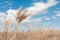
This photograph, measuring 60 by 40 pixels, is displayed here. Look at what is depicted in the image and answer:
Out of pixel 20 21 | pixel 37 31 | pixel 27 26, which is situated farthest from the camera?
pixel 37 31

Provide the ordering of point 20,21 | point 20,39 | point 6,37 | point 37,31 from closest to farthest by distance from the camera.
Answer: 1. point 20,21
2. point 6,37
3. point 20,39
4. point 37,31

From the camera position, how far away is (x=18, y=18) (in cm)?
415

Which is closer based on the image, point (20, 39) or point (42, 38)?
point (20, 39)

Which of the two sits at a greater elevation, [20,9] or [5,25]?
[20,9]

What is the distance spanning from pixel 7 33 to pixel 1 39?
10.1 inches

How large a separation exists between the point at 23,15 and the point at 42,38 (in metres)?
1.86

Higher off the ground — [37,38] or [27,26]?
[27,26]

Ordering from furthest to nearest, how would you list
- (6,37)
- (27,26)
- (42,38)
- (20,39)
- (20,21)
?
(27,26), (42,38), (20,39), (6,37), (20,21)

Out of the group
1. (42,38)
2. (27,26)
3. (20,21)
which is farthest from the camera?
(27,26)

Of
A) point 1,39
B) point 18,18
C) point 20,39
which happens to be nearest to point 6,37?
point 1,39

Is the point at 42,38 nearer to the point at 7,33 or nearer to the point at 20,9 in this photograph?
the point at 7,33

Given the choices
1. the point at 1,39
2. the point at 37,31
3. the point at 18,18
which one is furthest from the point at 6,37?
the point at 37,31

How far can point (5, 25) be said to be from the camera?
4402 mm

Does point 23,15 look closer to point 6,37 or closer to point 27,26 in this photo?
point 6,37
